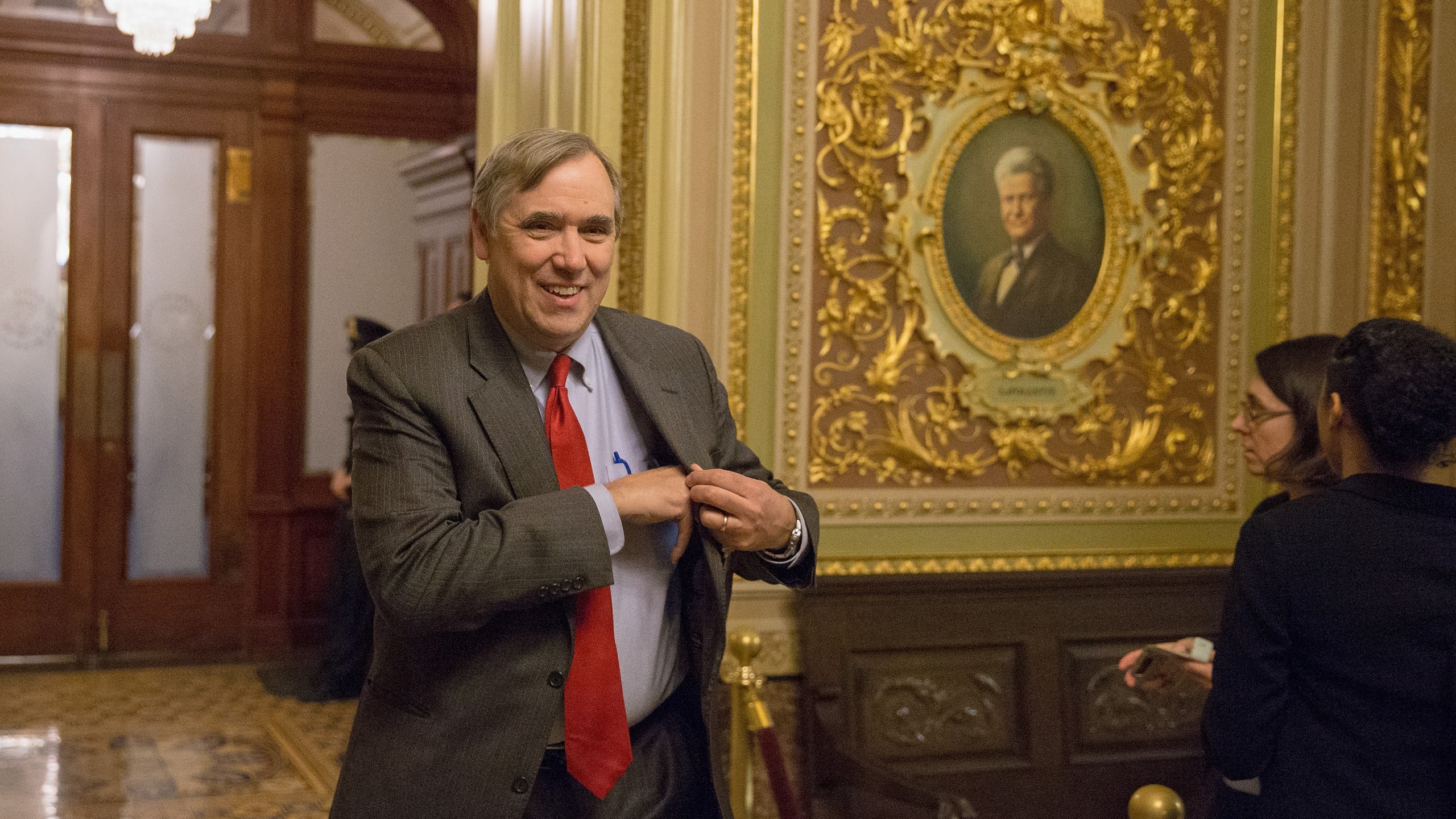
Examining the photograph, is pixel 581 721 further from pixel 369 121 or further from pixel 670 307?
pixel 369 121

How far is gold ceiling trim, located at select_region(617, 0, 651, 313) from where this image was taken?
3600 mm

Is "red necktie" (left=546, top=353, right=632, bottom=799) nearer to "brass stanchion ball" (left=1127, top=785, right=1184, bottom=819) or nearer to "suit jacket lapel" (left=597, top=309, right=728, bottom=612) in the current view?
"suit jacket lapel" (left=597, top=309, right=728, bottom=612)

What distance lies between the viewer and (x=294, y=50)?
733 centimetres

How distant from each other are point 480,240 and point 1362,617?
4.64 feet

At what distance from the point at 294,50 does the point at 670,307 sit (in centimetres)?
476

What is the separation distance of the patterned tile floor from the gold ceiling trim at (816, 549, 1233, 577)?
233cm

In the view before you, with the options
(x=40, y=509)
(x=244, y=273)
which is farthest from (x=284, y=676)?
(x=244, y=273)

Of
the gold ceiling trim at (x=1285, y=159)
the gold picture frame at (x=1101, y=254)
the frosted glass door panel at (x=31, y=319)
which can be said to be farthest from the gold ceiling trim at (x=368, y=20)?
the gold ceiling trim at (x=1285, y=159)

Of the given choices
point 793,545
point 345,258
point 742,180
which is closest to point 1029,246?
point 742,180

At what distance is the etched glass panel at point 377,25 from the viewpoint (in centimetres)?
757

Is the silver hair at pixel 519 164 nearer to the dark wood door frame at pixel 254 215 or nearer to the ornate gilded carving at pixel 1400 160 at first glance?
the ornate gilded carving at pixel 1400 160

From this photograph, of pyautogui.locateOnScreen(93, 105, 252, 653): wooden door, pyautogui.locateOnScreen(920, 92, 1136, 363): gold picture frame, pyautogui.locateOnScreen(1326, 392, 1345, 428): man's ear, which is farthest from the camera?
pyautogui.locateOnScreen(93, 105, 252, 653): wooden door

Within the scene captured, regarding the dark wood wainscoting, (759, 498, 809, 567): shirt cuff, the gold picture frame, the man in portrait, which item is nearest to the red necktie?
(759, 498, 809, 567): shirt cuff

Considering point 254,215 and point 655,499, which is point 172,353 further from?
point 655,499
